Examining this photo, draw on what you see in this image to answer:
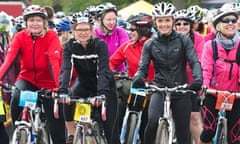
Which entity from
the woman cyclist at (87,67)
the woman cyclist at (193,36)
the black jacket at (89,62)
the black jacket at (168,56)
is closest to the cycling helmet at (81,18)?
the woman cyclist at (87,67)

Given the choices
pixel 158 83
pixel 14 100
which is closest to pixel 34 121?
pixel 14 100

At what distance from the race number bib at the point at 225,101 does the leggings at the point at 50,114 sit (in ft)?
6.95

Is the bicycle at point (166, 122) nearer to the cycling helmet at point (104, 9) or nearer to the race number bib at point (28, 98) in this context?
the race number bib at point (28, 98)

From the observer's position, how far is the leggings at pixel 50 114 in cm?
898

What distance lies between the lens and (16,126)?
334 inches

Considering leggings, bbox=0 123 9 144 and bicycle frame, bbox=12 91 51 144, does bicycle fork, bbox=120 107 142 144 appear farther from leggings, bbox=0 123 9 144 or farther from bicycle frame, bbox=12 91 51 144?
leggings, bbox=0 123 9 144

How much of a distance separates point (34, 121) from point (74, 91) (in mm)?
712

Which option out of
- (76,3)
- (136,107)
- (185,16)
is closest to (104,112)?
(136,107)

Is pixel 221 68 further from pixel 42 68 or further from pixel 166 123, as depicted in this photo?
pixel 42 68

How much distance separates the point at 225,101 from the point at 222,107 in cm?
12

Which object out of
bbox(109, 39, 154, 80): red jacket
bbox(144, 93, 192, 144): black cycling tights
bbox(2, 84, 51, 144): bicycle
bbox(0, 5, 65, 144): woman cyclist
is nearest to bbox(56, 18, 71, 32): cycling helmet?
bbox(109, 39, 154, 80): red jacket

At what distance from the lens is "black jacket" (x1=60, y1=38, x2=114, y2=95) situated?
8648 mm

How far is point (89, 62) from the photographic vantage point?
8898mm

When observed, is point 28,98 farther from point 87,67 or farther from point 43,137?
point 87,67
